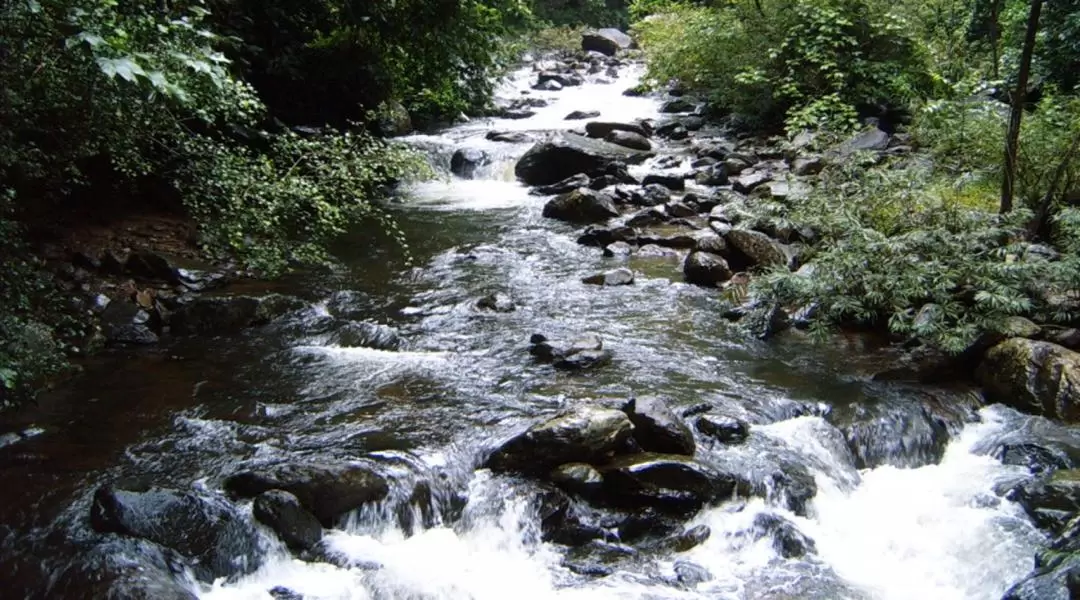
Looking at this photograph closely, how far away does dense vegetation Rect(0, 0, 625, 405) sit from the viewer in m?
4.12

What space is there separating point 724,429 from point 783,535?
925 millimetres

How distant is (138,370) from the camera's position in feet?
22.0

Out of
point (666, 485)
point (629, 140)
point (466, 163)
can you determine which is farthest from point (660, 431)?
point (629, 140)

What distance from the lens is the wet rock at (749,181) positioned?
42.1ft

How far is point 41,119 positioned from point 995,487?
6446 millimetres

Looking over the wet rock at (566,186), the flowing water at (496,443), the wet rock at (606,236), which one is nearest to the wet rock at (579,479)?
the flowing water at (496,443)

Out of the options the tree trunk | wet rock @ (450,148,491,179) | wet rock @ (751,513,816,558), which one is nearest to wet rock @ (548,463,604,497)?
wet rock @ (751,513,816,558)

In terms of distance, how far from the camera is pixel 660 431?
5457mm

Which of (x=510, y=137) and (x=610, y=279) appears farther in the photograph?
(x=510, y=137)

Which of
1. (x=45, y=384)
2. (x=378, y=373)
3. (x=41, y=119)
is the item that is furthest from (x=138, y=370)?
(x=41, y=119)

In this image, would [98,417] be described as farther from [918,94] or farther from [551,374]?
[918,94]

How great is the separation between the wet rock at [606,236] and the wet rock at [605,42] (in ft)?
69.5

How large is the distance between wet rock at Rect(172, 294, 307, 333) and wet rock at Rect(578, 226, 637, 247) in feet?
14.5

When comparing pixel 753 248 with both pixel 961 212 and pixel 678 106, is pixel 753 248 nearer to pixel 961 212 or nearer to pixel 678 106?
pixel 961 212
